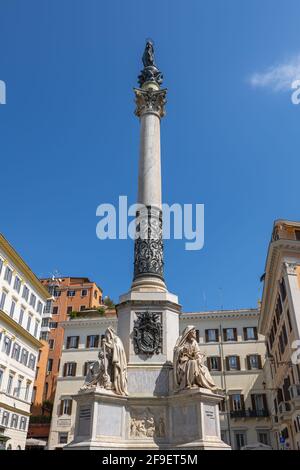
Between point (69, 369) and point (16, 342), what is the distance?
35.1 ft

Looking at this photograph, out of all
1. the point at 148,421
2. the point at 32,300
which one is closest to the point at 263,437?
the point at 32,300

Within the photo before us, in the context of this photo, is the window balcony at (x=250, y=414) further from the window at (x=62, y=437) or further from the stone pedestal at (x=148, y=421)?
the stone pedestal at (x=148, y=421)

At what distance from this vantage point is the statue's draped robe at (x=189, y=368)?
13734mm

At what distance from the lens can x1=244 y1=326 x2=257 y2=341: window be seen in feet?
170

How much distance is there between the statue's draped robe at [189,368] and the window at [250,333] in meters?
39.4

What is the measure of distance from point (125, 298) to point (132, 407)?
427 centimetres

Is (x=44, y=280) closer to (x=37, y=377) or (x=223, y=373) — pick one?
(x=37, y=377)

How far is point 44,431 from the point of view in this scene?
51.1 m

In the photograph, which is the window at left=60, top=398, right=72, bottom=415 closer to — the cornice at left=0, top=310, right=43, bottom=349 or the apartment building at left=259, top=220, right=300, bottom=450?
the cornice at left=0, top=310, right=43, bottom=349

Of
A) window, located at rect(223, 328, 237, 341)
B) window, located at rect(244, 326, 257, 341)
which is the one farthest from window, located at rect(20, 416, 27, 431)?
window, located at rect(244, 326, 257, 341)

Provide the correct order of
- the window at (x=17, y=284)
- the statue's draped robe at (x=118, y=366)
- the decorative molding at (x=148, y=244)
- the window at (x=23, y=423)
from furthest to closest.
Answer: the window at (x=17, y=284) → the window at (x=23, y=423) → the decorative molding at (x=148, y=244) → the statue's draped robe at (x=118, y=366)

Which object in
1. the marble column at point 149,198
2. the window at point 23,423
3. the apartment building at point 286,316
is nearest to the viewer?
the marble column at point 149,198

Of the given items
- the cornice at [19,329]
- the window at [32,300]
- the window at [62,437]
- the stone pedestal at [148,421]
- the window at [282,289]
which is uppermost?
the window at [32,300]

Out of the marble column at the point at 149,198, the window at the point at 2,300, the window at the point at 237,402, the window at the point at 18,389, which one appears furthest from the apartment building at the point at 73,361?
the marble column at the point at 149,198
